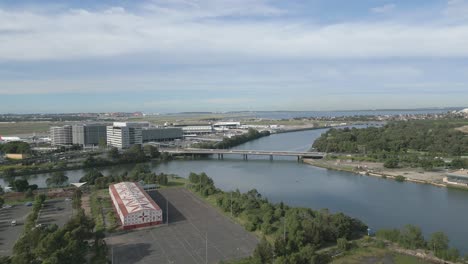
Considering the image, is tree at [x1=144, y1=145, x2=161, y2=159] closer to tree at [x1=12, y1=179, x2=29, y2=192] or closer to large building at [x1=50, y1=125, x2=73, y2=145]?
large building at [x1=50, y1=125, x2=73, y2=145]

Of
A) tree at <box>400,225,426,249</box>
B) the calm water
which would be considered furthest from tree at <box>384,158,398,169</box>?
tree at <box>400,225,426,249</box>

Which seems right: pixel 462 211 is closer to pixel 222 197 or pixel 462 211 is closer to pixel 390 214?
pixel 390 214

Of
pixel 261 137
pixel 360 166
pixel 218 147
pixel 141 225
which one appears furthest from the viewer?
pixel 261 137

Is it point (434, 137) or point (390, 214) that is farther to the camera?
point (434, 137)

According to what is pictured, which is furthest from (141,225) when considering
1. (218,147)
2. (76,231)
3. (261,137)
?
(261,137)

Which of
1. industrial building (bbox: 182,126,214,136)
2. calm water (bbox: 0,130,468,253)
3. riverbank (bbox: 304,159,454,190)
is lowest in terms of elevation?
calm water (bbox: 0,130,468,253)

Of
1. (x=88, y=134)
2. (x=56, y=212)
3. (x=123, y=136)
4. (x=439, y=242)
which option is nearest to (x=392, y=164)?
(x=439, y=242)
